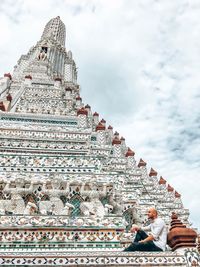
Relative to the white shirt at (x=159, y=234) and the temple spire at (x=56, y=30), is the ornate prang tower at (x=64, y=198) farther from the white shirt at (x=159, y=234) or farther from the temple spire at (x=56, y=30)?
the temple spire at (x=56, y=30)

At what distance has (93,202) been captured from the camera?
10617 mm

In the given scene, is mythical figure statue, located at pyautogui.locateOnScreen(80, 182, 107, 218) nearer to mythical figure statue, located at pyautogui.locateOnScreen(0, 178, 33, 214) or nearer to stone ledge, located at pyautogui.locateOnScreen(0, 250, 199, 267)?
mythical figure statue, located at pyautogui.locateOnScreen(0, 178, 33, 214)

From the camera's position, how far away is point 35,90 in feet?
83.4

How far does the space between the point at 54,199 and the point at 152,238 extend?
434 centimetres

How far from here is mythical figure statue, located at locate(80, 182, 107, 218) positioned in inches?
392

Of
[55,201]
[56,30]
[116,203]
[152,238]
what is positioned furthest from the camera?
[56,30]

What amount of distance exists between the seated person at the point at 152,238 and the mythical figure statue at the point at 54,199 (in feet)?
10.9

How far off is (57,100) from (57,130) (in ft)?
30.2

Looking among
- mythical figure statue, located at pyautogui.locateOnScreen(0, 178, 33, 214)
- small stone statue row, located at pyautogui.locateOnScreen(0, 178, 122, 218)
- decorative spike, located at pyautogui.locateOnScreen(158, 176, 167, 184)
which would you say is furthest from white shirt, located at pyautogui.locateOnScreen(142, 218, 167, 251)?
decorative spike, located at pyautogui.locateOnScreen(158, 176, 167, 184)

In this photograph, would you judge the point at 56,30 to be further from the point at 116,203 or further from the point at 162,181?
the point at 116,203

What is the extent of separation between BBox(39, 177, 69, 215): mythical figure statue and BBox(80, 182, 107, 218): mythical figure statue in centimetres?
62

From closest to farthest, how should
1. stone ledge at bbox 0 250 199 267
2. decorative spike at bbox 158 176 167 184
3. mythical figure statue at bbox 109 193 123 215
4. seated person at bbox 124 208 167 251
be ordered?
stone ledge at bbox 0 250 199 267 < seated person at bbox 124 208 167 251 < mythical figure statue at bbox 109 193 123 215 < decorative spike at bbox 158 176 167 184

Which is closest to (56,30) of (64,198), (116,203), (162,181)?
(162,181)

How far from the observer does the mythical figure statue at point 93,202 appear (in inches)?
392
